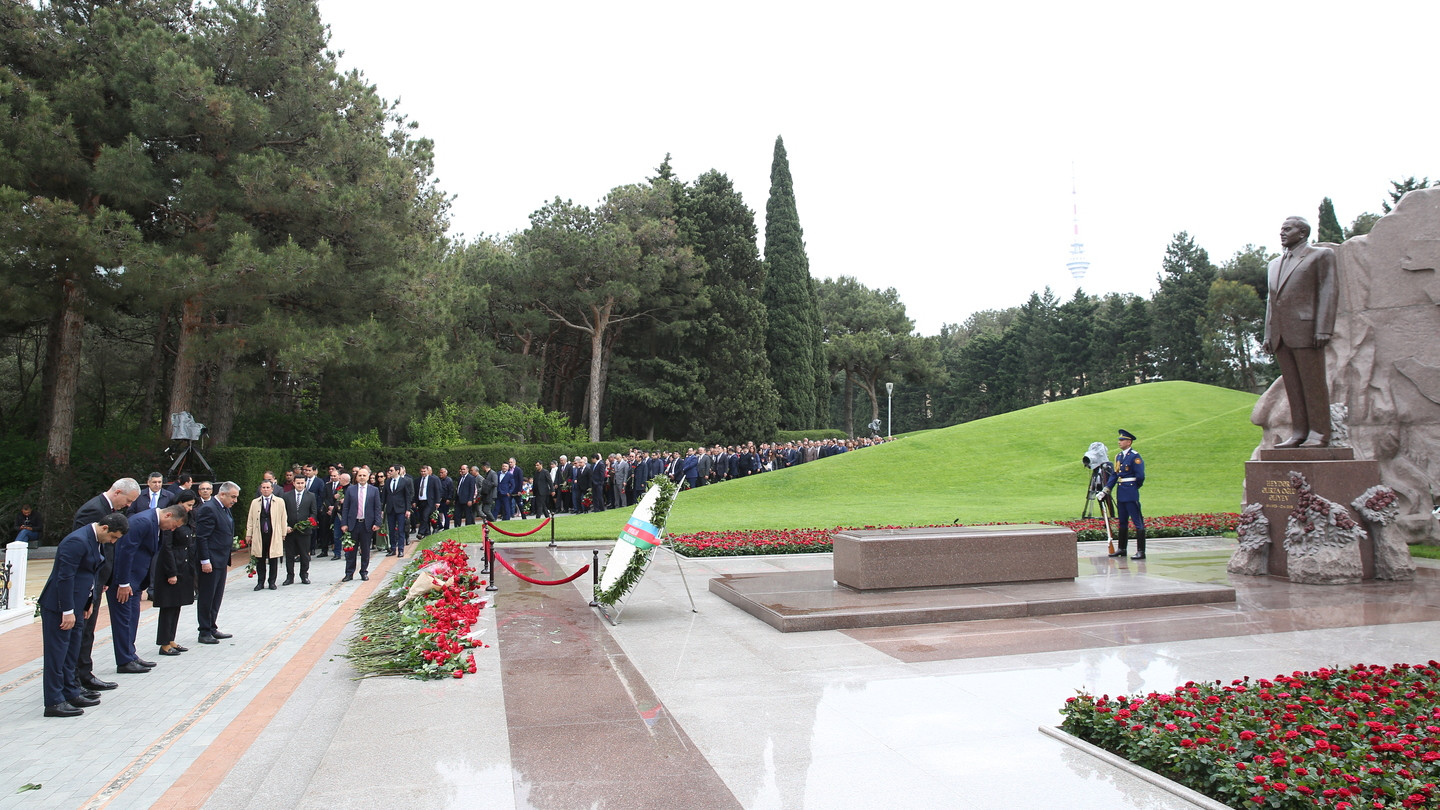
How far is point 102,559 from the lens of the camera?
6.54m

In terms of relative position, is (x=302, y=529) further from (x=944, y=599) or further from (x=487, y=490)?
(x=944, y=599)

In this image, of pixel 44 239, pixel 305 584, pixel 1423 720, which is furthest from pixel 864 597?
pixel 44 239

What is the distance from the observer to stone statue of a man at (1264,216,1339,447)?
1042 centimetres

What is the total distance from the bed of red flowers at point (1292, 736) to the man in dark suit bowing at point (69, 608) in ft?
22.7

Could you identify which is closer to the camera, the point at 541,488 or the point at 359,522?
→ the point at 359,522

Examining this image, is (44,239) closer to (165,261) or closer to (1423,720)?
(165,261)

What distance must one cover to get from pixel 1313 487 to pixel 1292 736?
25.0 feet

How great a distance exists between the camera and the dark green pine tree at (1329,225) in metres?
51.4

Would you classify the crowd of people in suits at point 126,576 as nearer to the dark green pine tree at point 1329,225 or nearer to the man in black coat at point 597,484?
the man in black coat at point 597,484

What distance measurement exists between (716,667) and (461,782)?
8.95 ft

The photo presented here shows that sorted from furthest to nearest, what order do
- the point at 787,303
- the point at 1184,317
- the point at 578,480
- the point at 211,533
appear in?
the point at 1184,317 → the point at 787,303 → the point at 578,480 → the point at 211,533

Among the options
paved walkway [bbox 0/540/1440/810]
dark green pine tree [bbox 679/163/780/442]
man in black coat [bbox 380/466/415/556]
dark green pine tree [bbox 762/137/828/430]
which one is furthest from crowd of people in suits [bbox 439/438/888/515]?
dark green pine tree [bbox 762/137/828/430]

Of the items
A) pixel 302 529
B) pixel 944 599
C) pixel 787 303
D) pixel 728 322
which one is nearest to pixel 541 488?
pixel 302 529

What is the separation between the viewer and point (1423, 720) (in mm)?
4660
